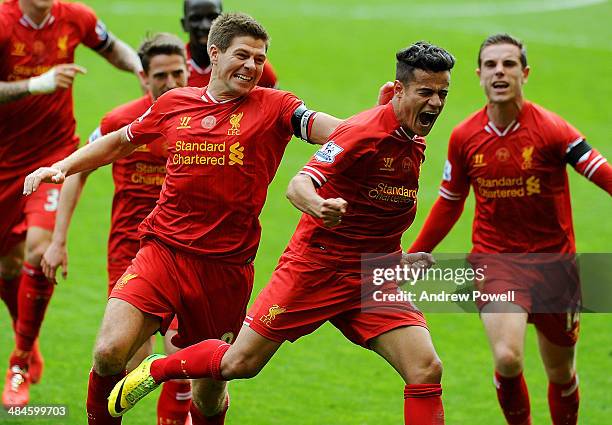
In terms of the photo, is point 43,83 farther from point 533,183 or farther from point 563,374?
point 563,374

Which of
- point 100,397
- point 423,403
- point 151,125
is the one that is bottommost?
point 423,403

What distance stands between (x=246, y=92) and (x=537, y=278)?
8.10 ft

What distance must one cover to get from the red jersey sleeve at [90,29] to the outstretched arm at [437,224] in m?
3.25

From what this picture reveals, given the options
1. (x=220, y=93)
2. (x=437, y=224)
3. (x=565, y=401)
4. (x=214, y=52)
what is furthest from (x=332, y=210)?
(x=565, y=401)

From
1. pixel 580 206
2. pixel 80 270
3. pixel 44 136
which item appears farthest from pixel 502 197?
pixel 580 206

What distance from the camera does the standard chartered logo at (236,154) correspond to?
7.33 meters

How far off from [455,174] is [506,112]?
552mm

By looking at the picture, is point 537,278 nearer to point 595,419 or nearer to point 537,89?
point 595,419

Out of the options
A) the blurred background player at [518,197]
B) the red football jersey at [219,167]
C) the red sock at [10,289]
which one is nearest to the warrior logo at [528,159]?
the blurred background player at [518,197]

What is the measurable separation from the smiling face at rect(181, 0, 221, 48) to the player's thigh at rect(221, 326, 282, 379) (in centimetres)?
354

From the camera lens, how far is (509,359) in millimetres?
8078

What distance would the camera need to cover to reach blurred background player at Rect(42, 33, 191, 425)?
8.43 m

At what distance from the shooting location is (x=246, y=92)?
295 inches

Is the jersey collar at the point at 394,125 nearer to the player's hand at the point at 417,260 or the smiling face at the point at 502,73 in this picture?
the player's hand at the point at 417,260
